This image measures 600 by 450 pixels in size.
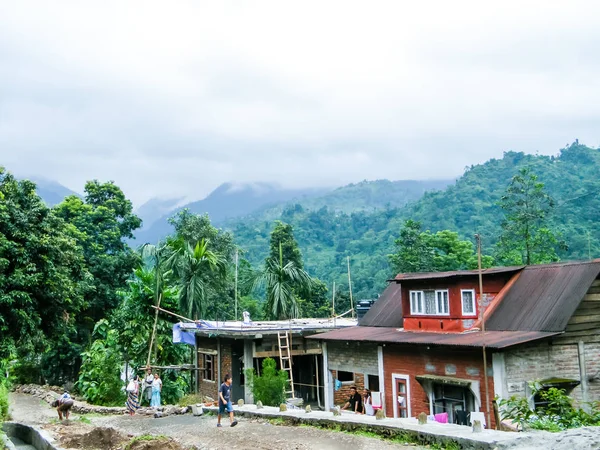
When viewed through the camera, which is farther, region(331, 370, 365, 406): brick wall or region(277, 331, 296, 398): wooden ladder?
region(277, 331, 296, 398): wooden ladder

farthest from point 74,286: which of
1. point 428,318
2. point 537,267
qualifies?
point 537,267

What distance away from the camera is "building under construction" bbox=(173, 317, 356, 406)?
25.6 metres

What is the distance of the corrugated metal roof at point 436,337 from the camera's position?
16781 millimetres

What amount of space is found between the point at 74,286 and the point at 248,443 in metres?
10.1

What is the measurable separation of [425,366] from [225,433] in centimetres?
696

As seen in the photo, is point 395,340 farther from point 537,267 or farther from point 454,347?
point 537,267

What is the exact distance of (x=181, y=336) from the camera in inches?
1094

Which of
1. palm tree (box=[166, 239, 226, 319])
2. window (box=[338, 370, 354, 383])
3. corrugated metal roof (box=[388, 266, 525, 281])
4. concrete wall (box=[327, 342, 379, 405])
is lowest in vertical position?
window (box=[338, 370, 354, 383])

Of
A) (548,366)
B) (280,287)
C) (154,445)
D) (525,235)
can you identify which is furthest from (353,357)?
(525,235)

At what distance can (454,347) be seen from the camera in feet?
59.4

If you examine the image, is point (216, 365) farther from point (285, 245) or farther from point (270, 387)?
point (285, 245)

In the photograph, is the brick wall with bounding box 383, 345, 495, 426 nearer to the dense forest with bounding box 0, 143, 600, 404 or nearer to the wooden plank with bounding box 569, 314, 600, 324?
the wooden plank with bounding box 569, 314, 600, 324

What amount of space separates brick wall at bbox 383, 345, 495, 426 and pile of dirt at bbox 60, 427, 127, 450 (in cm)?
912

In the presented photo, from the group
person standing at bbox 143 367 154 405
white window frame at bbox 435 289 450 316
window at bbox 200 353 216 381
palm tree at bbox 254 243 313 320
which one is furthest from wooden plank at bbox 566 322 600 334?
palm tree at bbox 254 243 313 320
